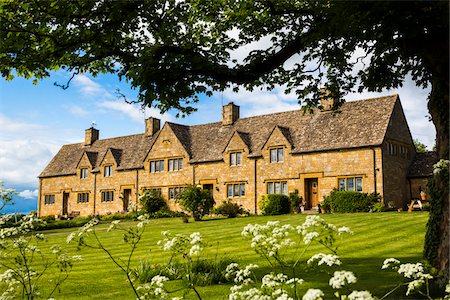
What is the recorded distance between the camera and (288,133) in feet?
135

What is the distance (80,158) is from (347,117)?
33743 millimetres

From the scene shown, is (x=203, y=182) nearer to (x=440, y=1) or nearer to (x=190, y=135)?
(x=190, y=135)

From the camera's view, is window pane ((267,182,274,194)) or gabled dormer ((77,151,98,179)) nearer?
window pane ((267,182,274,194))

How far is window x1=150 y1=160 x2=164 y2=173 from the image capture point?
160ft

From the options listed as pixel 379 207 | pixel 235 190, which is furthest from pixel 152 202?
pixel 379 207

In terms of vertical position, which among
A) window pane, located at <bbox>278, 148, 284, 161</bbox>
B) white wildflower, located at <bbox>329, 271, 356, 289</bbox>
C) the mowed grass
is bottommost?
the mowed grass

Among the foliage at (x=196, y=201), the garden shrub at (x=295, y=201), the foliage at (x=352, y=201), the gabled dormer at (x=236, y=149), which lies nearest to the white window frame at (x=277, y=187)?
the garden shrub at (x=295, y=201)

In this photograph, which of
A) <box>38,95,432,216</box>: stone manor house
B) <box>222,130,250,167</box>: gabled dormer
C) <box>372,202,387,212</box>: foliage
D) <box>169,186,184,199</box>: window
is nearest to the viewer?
<box>372,202,387,212</box>: foliage

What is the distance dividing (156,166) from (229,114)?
9.64 m

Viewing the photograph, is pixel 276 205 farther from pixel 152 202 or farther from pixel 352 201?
pixel 152 202

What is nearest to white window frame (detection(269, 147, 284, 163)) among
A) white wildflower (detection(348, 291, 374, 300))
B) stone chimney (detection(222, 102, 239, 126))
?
stone chimney (detection(222, 102, 239, 126))

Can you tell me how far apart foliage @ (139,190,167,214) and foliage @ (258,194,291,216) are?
43.5ft

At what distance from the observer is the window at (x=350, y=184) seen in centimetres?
3619

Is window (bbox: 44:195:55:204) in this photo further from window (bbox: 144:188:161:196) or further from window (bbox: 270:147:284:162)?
window (bbox: 270:147:284:162)
